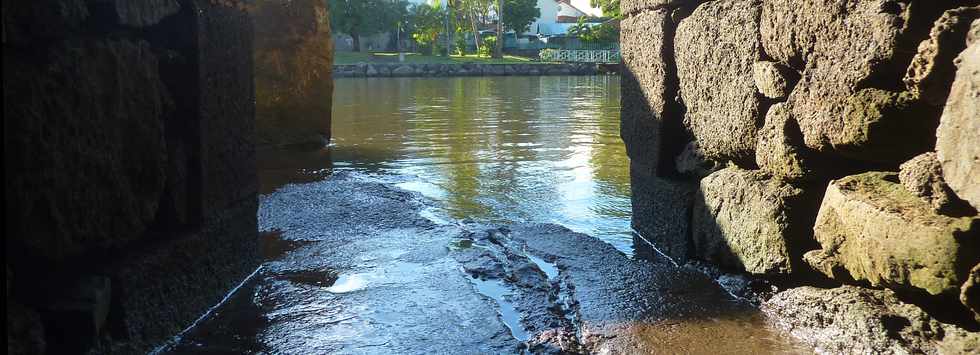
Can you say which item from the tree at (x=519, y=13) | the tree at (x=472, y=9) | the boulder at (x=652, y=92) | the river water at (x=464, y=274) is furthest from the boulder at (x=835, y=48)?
the tree at (x=519, y=13)

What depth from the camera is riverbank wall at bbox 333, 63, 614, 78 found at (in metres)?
35.7

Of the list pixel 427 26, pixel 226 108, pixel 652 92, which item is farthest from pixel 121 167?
pixel 427 26

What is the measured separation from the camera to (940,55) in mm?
2244

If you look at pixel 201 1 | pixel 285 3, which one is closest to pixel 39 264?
pixel 201 1

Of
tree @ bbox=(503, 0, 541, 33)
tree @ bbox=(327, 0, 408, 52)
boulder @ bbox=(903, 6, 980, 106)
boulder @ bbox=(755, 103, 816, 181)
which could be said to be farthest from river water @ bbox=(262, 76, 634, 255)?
tree @ bbox=(503, 0, 541, 33)

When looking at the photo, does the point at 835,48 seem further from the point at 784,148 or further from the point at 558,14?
the point at 558,14

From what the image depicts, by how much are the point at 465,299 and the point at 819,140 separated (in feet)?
4.61

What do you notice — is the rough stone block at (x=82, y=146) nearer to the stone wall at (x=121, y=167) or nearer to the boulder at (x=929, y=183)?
the stone wall at (x=121, y=167)

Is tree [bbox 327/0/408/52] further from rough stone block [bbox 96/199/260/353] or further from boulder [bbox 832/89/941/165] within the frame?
boulder [bbox 832/89/941/165]

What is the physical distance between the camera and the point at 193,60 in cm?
314

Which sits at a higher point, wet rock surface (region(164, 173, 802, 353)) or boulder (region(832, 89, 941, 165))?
boulder (region(832, 89, 941, 165))

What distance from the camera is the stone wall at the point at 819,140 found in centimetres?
222

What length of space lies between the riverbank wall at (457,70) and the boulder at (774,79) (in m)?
32.0

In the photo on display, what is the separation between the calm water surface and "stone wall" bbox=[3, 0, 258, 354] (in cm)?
187
